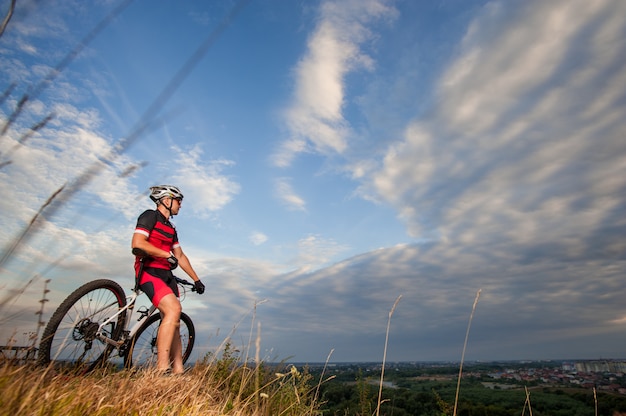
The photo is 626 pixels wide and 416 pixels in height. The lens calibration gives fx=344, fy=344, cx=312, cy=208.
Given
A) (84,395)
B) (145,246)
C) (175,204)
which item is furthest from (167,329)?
(84,395)

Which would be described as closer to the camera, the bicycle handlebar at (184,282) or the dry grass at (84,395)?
the dry grass at (84,395)

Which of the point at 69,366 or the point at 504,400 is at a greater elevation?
the point at 69,366

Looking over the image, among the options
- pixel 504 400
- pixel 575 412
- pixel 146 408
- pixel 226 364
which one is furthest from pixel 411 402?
pixel 146 408

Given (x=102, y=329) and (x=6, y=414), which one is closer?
(x=6, y=414)

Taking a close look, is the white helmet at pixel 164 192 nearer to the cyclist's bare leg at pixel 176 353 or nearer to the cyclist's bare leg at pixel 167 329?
the cyclist's bare leg at pixel 167 329

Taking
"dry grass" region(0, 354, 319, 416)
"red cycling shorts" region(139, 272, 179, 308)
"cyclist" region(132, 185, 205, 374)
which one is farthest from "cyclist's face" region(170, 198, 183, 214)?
"dry grass" region(0, 354, 319, 416)

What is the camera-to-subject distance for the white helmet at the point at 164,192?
4883 mm

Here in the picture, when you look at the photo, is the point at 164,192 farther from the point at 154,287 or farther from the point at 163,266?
the point at 154,287

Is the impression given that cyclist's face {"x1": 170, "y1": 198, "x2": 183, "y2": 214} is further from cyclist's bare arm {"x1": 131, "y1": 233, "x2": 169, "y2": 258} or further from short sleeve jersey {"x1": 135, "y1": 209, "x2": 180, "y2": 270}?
cyclist's bare arm {"x1": 131, "y1": 233, "x2": 169, "y2": 258}

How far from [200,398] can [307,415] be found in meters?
1.73

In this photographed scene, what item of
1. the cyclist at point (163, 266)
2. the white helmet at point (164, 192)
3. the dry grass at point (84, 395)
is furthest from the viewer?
the white helmet at point (164, 192)

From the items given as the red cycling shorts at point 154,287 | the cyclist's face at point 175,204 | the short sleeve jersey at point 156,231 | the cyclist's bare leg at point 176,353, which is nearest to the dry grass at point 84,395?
the cyclist's bare leg at point 176,353

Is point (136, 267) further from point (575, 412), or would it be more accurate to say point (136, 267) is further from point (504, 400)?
point (575, 412)

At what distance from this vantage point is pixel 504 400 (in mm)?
59594
